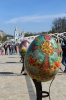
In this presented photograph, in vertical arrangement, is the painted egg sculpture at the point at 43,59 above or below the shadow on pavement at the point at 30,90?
above

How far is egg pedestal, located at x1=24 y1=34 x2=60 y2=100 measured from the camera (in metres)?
4.49

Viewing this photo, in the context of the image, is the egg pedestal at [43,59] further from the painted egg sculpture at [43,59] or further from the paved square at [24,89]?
the paved square at [24,89]

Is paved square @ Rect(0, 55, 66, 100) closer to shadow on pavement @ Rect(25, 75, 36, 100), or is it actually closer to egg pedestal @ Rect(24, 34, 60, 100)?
shadow on pavement @ Rect(25, 75, 36, 100)

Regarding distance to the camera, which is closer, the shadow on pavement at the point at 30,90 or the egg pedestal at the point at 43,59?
the egg pedestal at the point at 43,59

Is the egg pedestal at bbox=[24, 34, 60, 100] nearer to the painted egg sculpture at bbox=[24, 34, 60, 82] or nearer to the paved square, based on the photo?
the painted egg sculpture at bbox=[24, 34, 60, 82]

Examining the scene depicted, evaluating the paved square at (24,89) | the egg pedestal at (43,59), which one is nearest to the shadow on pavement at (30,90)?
the paved square at (24,89)

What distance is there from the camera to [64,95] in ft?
25.5

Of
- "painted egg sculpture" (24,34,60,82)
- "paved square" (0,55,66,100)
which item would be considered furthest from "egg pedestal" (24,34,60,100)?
"paved square" (0,55,66,100)

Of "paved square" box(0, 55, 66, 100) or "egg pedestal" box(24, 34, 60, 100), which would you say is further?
"paved square" box(0, 55, 66, 100)

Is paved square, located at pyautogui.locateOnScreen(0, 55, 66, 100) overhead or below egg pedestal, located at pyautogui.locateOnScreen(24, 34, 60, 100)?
below

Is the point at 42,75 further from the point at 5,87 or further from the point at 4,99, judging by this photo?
the point at 5,87

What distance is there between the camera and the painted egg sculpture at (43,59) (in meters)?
4.49

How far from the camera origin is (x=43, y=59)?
4.50 meters

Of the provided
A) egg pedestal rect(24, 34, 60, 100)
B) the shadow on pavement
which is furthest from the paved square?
egg pedestal rect(24, 34, 60, 100)
